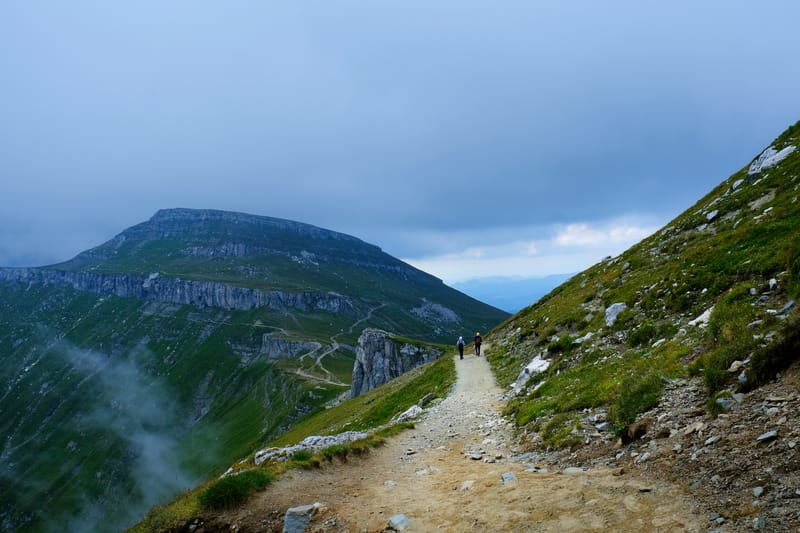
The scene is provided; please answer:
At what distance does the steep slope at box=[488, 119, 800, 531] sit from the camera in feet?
26.0

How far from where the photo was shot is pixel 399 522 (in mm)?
10664

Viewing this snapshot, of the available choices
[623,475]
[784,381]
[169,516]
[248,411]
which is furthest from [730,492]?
[248,411]

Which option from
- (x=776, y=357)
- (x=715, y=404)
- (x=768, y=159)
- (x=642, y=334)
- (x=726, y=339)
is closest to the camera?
(x=776, y=357)

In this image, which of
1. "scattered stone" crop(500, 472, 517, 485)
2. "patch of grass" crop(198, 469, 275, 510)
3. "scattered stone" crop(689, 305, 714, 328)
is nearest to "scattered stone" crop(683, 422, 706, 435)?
"scattered stone" crop(500, 472, 517, 485)

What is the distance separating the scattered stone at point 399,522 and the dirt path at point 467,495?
182 millimetres

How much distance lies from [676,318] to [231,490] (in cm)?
2044

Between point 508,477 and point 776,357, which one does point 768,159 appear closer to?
point 776,357

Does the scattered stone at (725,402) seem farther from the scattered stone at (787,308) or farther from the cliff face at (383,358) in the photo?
the cliff face at (383,358)

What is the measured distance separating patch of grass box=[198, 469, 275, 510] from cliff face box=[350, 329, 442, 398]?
93.7m

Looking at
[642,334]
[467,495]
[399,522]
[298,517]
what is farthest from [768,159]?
[298,517]

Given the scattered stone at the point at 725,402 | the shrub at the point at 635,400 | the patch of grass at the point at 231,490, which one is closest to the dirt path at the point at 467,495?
the patch of grass at the point at 231,490

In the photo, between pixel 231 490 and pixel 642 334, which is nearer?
pixel 231 490

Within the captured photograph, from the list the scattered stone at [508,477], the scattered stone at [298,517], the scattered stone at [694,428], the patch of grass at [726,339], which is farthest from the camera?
the scattered stone at [508,477]

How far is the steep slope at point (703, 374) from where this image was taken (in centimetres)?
793
